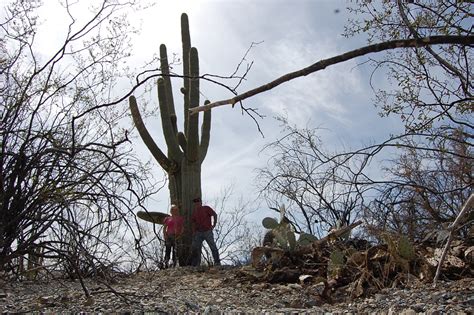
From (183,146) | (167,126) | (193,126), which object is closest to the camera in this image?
(193,126)

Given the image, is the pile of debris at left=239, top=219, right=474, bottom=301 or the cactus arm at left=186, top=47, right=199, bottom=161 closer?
the pile of debris at left=239, top=219, right=474, bottom=301

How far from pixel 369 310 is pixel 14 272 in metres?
3.05

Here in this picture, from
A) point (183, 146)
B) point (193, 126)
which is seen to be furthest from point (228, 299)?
point (183, 146)

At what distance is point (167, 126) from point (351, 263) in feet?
→ 19.9

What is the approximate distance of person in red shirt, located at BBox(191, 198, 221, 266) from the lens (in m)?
10.1

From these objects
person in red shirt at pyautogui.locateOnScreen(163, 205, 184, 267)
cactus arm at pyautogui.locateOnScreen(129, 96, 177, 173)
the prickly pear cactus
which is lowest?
the prickly pear cactus

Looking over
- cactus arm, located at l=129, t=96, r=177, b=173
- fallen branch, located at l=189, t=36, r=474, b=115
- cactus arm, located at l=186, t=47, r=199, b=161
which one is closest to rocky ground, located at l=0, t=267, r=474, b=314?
fallen branch, located at l=189, t=36, r=474, b=115

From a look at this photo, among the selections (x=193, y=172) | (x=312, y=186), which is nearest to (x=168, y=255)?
(x=193, y=172)

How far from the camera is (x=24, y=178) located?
163 inches

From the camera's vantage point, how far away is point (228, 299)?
18.1 feet

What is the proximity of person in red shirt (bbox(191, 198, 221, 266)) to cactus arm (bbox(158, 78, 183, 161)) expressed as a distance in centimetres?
136

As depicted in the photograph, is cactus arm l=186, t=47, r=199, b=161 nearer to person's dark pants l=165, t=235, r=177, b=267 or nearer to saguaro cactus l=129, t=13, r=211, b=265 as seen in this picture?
saguaro cactus l=129, t=13, r=211, b=265

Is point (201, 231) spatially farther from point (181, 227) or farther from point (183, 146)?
point (183, 146)

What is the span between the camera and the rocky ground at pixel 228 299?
4.19m
